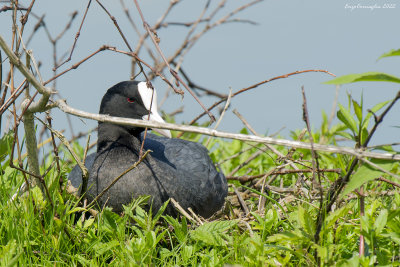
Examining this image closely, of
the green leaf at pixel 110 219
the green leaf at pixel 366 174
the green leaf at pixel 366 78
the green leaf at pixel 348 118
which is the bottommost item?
the green leaf at pixel 110 219

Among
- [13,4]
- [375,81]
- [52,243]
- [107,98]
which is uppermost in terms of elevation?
[13,4]

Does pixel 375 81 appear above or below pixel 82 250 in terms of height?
above

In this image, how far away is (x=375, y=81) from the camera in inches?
75.2

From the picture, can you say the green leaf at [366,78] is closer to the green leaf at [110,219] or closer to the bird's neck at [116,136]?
the green leaf at [110,219]

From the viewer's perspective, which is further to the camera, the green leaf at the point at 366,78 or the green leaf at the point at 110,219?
the green leaf at the point at 110,219

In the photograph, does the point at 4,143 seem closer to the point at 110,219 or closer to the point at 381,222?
the point at 110,219

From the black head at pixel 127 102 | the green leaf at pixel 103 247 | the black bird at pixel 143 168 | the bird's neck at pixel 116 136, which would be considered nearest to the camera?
the green leaf at pixel 103 247

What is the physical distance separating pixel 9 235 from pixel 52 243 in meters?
0.21

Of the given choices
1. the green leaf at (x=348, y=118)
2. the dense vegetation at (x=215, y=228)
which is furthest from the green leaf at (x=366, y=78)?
the green leaf at (x=348, y=118)

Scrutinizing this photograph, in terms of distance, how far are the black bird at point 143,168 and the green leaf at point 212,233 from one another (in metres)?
0.43

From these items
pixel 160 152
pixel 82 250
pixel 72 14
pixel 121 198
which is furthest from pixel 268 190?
pixel 72 14

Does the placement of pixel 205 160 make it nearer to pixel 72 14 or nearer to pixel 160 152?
pixel 160 152

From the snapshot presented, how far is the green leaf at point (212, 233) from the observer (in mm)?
2645

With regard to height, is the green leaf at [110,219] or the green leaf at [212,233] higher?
the green leaf at [110,219]
